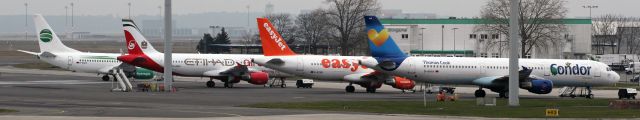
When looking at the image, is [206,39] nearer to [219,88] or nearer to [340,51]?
[340,51]

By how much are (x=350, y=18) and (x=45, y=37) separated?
44.7m

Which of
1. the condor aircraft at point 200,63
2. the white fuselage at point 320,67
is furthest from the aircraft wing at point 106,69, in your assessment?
the white fuselage at point 320,67

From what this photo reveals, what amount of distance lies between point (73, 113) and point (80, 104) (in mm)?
9400

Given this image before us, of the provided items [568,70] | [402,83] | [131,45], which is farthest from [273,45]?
[568,70]

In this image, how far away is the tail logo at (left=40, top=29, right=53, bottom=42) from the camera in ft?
321

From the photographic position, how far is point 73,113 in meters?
51.6

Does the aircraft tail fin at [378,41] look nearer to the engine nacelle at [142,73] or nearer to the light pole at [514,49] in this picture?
the light pole at [514,49]

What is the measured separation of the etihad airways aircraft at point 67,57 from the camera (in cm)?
9781

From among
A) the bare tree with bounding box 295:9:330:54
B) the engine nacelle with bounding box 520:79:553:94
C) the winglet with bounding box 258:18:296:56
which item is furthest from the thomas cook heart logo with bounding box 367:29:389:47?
the bare tree with bounding box 295:9:330:54

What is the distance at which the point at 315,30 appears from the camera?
149750mm

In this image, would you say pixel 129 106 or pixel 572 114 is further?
pixel 129 106

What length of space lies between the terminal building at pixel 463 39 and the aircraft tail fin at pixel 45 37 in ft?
151

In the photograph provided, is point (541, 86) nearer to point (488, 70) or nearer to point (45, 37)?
point (488, 70)

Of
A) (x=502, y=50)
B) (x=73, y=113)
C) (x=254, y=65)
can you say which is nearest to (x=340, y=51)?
(x=502, y=50)
